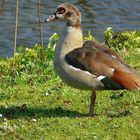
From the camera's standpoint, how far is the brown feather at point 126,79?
7254 mm

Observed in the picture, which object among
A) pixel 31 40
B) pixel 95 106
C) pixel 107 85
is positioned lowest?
pixel 31 40

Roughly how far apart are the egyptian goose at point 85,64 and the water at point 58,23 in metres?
5.92

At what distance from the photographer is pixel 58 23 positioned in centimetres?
1541

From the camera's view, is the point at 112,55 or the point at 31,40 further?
the point at 31,40

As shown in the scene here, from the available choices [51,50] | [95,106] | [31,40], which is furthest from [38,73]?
[31,40]

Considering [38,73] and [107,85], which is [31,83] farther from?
[107,85]

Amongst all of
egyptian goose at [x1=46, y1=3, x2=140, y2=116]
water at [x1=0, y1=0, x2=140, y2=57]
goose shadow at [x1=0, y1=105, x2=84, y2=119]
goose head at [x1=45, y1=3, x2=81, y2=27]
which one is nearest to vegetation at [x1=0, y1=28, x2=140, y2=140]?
goose shadow at [x1=0, y1=105, x2=84, y2=119]

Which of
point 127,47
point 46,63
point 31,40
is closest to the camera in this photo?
point 46,63

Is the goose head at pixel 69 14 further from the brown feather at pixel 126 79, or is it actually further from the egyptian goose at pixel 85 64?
the brown feather at pixel 126 79

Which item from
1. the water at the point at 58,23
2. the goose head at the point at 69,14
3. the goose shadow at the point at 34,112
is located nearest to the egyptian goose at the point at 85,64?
the goose head at the point at 69,14

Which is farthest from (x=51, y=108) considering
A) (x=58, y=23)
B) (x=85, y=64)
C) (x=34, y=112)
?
(x=58, y=23)

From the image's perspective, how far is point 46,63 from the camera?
33.0 feet

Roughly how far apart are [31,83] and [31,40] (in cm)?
519

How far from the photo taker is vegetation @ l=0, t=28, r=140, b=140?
7023mm
